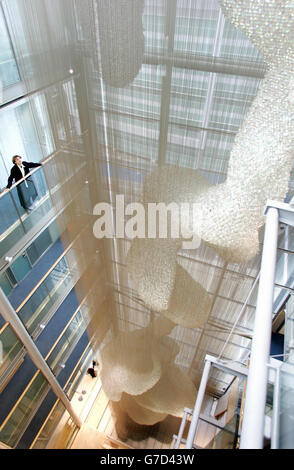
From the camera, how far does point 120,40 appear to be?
1.92 m

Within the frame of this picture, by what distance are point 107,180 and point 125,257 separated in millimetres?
951

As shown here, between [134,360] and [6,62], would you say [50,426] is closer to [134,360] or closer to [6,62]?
[134,360]

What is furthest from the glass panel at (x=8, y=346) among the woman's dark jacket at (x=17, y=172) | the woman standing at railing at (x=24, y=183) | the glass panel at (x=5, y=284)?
the woman's dark jacket at (x=17, y=172)

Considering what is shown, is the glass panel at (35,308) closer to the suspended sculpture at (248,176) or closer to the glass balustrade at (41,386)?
the glass balustrade at (41,386)

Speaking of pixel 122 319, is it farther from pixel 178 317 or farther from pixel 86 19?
pixel 86 19

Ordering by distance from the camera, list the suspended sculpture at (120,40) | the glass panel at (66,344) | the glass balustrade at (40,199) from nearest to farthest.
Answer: the suspended sculpture at (120,40) → the glass balustrade at (40,199) → the glass panel at (66,344)

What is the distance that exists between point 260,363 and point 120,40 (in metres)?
2.05

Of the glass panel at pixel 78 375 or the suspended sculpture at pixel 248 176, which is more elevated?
the suspended sculpture at pixel 248 176

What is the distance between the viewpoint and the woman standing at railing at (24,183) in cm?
305

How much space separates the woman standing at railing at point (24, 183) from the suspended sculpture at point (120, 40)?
4.44ft

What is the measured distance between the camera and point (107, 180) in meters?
2.69

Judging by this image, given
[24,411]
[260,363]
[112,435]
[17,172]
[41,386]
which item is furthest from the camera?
[112,435]

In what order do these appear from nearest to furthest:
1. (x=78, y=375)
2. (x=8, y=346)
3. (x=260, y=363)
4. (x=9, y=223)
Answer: (x=260, y=363), (x=9, y=223), (x=8, y=346), (x=78, y=375)

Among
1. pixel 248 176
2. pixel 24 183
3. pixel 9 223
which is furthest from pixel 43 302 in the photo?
pixel 248 176
